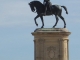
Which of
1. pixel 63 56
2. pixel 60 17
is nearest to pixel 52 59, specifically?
pixel 63 56

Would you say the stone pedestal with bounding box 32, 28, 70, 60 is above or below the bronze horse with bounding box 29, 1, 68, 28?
below

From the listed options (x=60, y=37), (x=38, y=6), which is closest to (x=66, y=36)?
(x=60, y=37)

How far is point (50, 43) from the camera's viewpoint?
34.6 m

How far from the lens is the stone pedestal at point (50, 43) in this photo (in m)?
34.5

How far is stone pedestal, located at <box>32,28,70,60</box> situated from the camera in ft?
113

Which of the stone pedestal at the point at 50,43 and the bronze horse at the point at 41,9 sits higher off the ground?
the bronze horse at the point at 41,9

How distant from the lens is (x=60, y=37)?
3456cm

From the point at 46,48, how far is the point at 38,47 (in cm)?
62

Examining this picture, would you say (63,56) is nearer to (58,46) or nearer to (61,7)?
(58,46)

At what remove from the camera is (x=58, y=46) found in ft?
113

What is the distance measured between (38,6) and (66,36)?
3.18 metres

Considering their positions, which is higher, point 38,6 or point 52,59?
point 38,6

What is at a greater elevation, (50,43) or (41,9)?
(41,9)

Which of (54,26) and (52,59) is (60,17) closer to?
(54,26)
